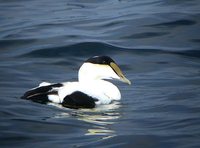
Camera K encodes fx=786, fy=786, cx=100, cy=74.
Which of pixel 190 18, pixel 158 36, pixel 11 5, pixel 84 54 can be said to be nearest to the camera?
pixel 84 54

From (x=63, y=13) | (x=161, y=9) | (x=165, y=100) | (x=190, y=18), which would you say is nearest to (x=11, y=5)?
(x=63, y=13)

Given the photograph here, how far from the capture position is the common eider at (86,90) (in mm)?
10195

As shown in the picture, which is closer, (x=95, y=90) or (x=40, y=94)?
(x=40, y=94)

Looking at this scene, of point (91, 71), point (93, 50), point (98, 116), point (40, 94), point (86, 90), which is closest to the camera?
point (98, 116)

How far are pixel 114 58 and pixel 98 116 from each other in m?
4.66

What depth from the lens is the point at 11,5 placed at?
68.4ft

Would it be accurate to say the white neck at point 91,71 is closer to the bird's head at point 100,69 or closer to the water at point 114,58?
the bird's head at point 100,69

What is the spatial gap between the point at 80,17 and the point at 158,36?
2873mm

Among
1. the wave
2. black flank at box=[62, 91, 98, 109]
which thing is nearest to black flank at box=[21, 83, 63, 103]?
black flank at box=[62, 91, 98, 109]

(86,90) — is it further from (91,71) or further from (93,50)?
(93,50)

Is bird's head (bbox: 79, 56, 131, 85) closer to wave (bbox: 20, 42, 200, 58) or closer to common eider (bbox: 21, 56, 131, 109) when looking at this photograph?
common eider (bbox: 21, 56, 131, 109)

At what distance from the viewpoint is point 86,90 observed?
1042cm

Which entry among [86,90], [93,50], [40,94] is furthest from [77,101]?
[93,50]

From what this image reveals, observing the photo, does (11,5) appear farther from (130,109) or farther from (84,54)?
(130,109)
